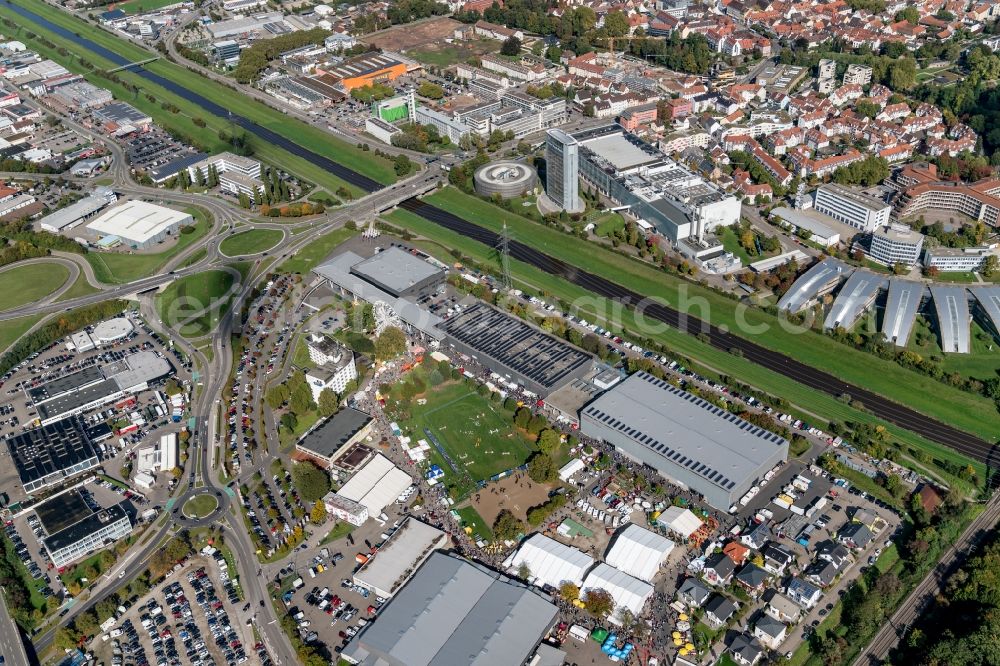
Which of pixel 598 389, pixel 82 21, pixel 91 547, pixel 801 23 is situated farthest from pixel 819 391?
pixel 82 21

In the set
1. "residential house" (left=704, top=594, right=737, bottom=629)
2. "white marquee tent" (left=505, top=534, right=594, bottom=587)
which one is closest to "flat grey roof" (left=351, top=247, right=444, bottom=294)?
"white marquee tent" (left=505, top=534, right=594, bottom=587)

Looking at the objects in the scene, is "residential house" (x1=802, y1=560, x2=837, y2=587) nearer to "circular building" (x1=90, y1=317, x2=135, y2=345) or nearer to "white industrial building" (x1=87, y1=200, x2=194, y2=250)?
"circular building" (x1=90, y1=317, x2=135, y2=345)

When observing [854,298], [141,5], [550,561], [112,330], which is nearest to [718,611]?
[550,561]

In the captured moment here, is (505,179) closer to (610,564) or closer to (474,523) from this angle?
(474,523)

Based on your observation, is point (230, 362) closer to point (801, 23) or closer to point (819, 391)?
point (819, 391)

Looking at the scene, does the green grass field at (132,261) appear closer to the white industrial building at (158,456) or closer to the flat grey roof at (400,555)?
the white industrial building at (158,456)

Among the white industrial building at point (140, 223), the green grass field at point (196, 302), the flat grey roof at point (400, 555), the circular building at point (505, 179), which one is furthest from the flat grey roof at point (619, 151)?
the flat grey roof at point (400, 555)

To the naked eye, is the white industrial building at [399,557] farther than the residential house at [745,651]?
Yes

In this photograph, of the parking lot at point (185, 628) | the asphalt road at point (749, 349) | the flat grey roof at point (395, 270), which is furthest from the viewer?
the flat grey roof at point (395, 270)
